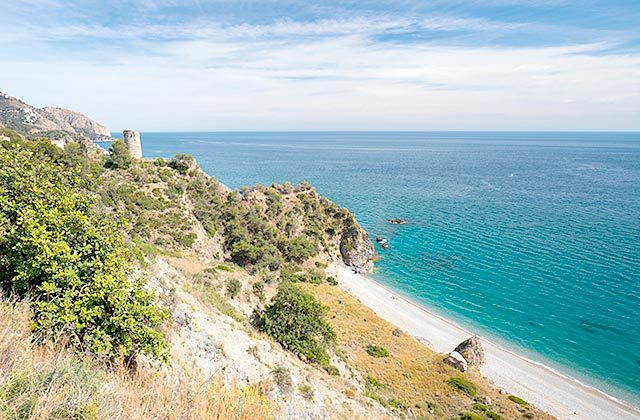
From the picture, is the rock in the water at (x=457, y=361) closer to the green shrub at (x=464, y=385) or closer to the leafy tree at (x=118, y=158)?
the green shrub at (x=464, y=385)

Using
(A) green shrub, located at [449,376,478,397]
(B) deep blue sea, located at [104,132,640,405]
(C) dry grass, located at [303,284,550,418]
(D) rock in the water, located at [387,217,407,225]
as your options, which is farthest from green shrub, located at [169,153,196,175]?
(A) green shrub, located at [449,376,478,397]

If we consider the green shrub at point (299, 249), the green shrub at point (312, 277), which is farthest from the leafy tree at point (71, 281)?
the green shrub at point (299, 249)

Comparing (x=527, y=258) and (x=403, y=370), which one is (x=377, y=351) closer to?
(x=403, y=370)

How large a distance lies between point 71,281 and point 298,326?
1836 centimetres

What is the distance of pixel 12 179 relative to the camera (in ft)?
39.9

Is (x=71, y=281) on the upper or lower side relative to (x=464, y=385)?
upper

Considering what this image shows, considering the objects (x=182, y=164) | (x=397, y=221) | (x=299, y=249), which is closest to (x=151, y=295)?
(x=299, y=249)

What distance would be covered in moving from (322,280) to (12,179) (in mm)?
→ 41526

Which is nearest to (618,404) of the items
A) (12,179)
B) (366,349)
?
(366,349)

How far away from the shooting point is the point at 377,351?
31938 millimetres

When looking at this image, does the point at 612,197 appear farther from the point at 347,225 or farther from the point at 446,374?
the point at 446,374

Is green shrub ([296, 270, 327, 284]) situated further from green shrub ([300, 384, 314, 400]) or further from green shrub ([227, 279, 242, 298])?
green shrub ([300, 384, 314, 400])

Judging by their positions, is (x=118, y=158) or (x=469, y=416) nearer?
(x=469, y=416)

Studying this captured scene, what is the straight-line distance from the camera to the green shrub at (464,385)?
28.5 metres
